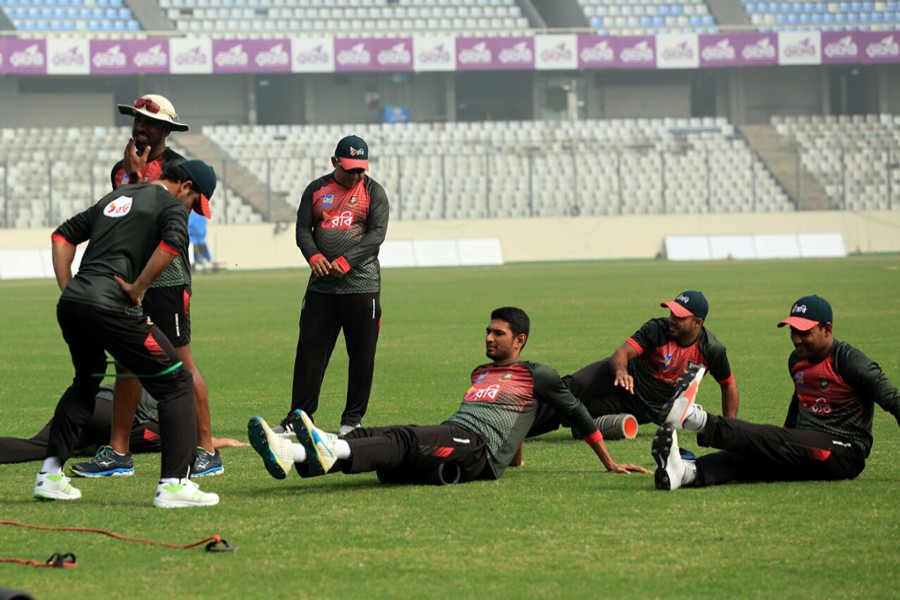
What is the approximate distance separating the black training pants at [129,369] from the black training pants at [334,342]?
2730mm

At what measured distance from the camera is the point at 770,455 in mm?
7262

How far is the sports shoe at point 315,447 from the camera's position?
6691 mm

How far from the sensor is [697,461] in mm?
7293

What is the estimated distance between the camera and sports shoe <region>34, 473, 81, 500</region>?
697 cm

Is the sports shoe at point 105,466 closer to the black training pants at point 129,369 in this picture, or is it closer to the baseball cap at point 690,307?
the black training pants at point 129,369

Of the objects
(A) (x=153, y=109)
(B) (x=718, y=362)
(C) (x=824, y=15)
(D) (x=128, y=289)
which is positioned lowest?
(B) (x=718, y=362)

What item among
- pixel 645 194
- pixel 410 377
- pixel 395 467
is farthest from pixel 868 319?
pixel 645 194

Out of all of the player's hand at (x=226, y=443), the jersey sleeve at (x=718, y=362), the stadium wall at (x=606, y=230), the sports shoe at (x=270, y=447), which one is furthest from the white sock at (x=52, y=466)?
the stadium wall at (x=606, y=230)

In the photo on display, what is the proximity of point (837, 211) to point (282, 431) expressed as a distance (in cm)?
4092

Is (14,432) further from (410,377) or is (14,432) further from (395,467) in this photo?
(410,377)

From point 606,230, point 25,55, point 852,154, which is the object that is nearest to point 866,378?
point 606,230

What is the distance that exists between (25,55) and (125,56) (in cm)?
353

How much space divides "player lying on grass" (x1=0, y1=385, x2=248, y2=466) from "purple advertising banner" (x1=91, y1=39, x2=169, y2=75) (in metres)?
45.1

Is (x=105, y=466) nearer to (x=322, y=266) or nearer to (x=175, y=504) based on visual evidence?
(x=175, y=504)
